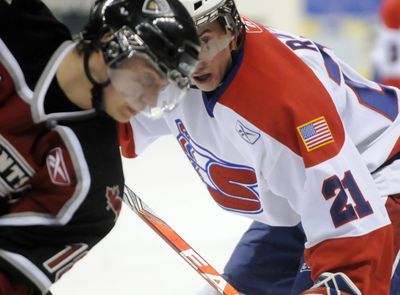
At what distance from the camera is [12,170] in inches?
65.6

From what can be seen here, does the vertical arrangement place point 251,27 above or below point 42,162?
below

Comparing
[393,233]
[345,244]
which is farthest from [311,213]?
[393,233]

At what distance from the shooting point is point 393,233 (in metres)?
2.22

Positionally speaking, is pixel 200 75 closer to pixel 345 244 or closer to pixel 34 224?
pixel 345 244

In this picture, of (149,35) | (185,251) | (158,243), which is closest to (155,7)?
(149,35)

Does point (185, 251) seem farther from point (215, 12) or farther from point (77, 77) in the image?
point (77, 77)

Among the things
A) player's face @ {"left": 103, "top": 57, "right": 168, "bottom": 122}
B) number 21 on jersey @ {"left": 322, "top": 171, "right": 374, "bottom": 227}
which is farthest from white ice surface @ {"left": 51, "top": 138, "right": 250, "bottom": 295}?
player's face @ {"left": 103, "top": 57, "right": 168, "bottom": 122}

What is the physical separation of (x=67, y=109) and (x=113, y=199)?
A: 18 cm

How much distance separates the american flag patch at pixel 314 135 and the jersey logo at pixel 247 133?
0.12 meters

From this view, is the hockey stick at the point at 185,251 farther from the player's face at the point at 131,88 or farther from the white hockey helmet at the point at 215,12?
the player's face at the point at 131,88

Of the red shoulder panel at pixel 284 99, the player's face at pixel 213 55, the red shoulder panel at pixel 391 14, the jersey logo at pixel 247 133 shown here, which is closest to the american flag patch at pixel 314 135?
the red shoulder panel at pixel 284 99

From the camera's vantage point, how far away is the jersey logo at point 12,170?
5.44 feet

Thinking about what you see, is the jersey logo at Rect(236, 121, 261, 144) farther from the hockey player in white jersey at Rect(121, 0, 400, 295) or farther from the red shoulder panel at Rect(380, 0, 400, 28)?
the red shoulder panel at Rect(380, 0, 400, 28)

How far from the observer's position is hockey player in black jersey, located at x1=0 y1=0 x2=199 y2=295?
1.64 m
